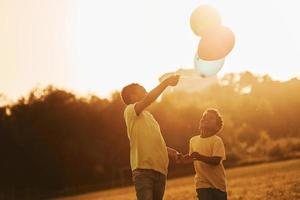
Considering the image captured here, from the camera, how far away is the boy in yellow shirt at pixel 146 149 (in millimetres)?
7074

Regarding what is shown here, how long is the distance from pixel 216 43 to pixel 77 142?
4376cm

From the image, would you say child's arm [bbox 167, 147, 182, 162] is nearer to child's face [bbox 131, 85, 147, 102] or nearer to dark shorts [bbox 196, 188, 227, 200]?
dark shorts [bbox 196, 188, 227, 200]

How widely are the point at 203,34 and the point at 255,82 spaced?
341 feet

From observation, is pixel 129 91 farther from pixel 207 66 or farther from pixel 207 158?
pixel 207 66

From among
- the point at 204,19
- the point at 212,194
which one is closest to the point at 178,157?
the point at 212,194

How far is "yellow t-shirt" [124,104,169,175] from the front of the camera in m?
7.16

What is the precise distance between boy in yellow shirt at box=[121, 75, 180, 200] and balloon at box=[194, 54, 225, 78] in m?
1.61

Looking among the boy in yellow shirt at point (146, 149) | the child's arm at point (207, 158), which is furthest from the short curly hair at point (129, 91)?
the child's arm at point (207, 158)

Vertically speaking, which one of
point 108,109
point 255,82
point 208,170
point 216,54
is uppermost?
point 255,82

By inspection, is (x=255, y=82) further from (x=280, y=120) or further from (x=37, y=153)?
(x=37, y=153)

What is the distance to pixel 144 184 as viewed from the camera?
23.2 ft

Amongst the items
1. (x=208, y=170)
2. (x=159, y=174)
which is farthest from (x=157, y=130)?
(x=208, y=170)

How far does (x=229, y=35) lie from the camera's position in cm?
870

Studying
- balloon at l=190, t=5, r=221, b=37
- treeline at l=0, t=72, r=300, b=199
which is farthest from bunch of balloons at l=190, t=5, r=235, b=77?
treeline at l=0, t=72, r=300, b=199
